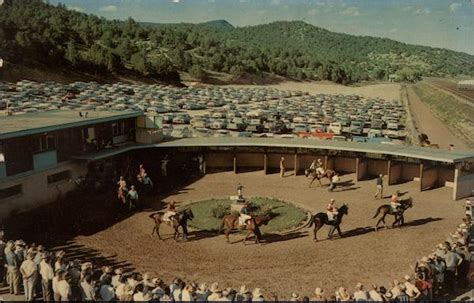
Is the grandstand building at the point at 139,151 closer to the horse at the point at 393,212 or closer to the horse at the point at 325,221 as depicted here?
the horse at the point at 393,212

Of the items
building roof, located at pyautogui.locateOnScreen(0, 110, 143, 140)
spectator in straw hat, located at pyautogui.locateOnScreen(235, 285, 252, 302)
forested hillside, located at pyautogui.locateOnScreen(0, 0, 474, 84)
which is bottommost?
spectator in straw hat, located at pyautogui.locateOnScreen(235, 285, 252, 302)

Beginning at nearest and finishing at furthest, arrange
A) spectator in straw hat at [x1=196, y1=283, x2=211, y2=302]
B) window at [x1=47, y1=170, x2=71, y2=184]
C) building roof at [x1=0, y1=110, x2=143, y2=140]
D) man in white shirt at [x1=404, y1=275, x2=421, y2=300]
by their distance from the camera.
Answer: spectator in straw hat at [x1=196, y1=283, x2=211, y2=302], man in white shirt at [x1=404, y1=275, x2=421, y2=300], building roof at [x1=0, y1=110, x2=143, y2=140], window at [x1=47, y1=170, x2=71, y2=184]

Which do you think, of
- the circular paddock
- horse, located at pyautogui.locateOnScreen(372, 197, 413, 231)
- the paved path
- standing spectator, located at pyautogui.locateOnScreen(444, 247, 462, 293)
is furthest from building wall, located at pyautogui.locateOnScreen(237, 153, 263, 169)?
the paved path

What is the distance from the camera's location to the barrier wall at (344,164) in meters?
31.3

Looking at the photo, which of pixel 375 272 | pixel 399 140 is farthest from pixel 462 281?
pixel 399 140

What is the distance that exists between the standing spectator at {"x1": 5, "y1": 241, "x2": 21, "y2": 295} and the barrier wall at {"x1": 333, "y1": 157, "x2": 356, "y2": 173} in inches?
834

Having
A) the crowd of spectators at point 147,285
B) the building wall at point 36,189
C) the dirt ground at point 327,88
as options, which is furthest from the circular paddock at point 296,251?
the dirt ground at point 327,88

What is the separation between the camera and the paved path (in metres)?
46.8

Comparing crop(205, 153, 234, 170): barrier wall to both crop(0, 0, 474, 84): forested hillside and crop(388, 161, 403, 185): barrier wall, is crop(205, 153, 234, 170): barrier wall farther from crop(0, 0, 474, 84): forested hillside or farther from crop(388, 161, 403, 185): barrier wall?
crop(0, 0, 474, 84): forested hillside

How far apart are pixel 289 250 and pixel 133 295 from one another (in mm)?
8728

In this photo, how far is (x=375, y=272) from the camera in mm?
17672

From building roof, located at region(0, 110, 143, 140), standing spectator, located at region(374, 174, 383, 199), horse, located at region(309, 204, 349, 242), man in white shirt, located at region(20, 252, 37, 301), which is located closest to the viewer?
man in white shirt, located at region(20, 252, 37, 301)

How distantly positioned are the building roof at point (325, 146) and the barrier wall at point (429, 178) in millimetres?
1117

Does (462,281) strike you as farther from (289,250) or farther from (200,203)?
(200,203)
